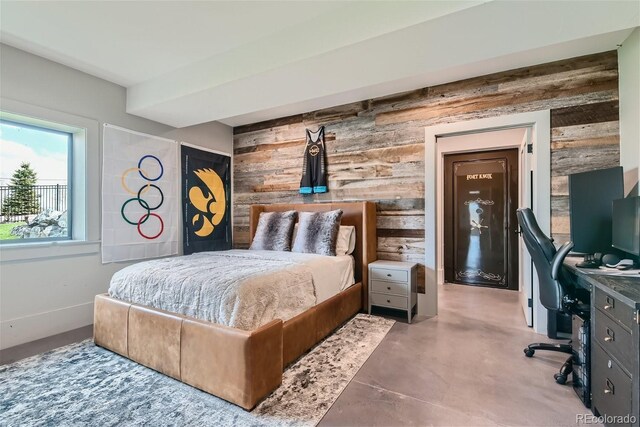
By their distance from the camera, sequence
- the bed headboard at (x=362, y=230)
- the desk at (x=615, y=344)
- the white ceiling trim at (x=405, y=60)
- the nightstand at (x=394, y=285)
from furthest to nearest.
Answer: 1. the bed headboard at (x=362, y=230)
2. the nightstand at (x=394, y=285)
3. the white ceiling trim at (x=405, y=60)
4. the desk at (x=615, y=344)

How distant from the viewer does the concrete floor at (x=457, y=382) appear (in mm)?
1590

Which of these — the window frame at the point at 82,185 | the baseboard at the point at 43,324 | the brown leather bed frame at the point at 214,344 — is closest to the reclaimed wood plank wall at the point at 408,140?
the brown leather bed frame at the point at 214,344

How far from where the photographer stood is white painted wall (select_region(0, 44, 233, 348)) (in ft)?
8.07

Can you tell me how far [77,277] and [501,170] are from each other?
18.9 feet

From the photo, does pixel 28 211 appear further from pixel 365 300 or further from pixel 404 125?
pixel 404 125

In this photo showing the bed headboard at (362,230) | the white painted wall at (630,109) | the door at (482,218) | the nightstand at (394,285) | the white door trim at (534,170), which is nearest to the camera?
the white painted wall at (630,109)

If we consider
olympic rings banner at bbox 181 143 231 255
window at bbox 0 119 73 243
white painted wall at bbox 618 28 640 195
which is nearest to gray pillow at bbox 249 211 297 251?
olympic rings banner at bbox 181 143 231 255

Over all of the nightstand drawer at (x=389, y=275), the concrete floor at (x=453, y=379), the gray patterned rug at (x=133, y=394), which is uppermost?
the nightstand drawer at (x=389, y=275)

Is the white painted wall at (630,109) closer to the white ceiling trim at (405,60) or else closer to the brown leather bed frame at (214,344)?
the white ceiling trim at (405,60)

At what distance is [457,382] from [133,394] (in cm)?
215

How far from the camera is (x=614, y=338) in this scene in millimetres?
1383

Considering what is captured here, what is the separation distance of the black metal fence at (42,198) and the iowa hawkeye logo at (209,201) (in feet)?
4.47

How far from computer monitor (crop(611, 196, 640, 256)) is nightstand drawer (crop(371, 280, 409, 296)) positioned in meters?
1.68

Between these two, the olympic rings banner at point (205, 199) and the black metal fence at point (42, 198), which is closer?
the black metal fence at point (42, 198)
